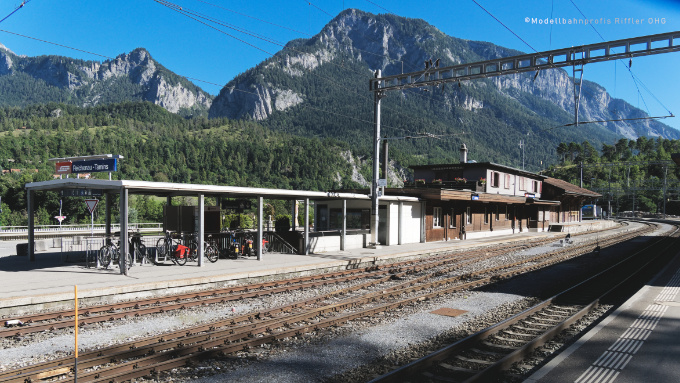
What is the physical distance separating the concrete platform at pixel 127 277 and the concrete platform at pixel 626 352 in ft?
32.3

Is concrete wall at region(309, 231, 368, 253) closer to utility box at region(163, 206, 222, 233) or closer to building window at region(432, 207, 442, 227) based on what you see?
utility box at region(163, 206, 222, 233)

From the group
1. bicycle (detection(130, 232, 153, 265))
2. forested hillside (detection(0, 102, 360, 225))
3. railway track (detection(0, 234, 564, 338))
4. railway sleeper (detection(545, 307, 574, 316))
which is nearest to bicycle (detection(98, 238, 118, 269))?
bicycle (detection(130, 232, 153, 265))

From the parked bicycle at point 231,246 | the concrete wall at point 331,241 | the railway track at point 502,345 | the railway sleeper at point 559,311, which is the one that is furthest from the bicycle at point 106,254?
the railway sleeper at point 559,311

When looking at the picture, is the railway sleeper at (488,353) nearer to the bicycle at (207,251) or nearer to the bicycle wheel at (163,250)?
the bicycle at (207,251)

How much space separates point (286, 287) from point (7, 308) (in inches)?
259

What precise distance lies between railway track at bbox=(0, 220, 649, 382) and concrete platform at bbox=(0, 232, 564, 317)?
3.40 metres

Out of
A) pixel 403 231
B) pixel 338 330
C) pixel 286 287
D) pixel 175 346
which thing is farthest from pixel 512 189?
pixel 175 346

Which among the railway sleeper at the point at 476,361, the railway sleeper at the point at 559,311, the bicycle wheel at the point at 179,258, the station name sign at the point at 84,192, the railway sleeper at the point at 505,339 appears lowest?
the railway sleeper at the point at 559,311

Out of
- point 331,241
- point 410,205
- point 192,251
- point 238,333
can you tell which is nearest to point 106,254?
point 192,251

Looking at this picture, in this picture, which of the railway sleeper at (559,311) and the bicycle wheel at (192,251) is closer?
the railway sleeper at (559,311)

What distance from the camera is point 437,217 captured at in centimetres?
3022

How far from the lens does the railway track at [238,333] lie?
6180 mm

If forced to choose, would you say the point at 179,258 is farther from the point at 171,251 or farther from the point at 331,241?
the point at 331,241

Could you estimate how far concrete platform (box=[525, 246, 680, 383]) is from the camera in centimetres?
583
